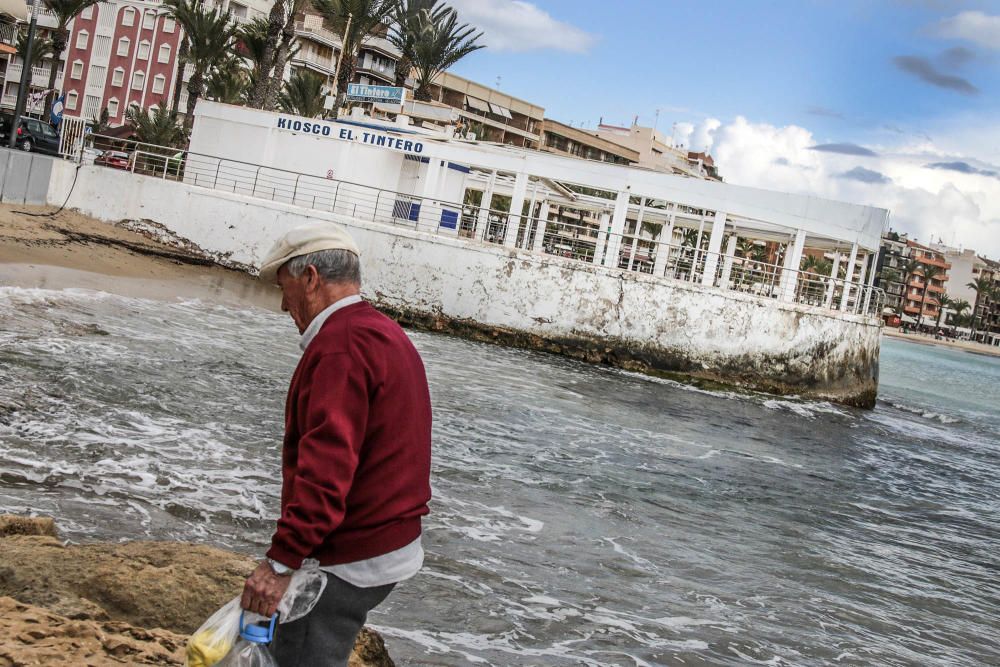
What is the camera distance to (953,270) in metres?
180

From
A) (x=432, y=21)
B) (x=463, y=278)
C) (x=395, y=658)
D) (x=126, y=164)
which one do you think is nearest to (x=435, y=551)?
(x=395, y=658)

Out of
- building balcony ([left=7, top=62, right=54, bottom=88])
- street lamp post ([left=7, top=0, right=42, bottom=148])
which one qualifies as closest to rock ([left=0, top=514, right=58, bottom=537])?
street lamp post ([left=7, top=0, right=42, bottom=148])

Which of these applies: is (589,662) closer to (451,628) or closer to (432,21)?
(451,628)

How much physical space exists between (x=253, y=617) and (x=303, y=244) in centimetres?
100

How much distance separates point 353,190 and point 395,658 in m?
23.6

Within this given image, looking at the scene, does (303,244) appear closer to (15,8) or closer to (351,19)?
(15,8)

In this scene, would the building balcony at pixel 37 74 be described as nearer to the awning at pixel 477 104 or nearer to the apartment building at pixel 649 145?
the awning at pixel 477 104

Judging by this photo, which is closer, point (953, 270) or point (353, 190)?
point (353, 190)

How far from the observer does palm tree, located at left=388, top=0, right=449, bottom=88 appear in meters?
41.9

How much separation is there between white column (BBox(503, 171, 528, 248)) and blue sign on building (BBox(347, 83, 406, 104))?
6235mm

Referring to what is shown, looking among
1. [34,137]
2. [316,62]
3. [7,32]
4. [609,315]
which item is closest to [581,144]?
[316,62]

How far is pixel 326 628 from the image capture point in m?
2.65

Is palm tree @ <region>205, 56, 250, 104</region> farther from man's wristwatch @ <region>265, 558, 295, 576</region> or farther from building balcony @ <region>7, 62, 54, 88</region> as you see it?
man's wristwatch @ <region>265, 558, 295, 576</region>

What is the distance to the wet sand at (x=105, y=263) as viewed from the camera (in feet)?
55.5
